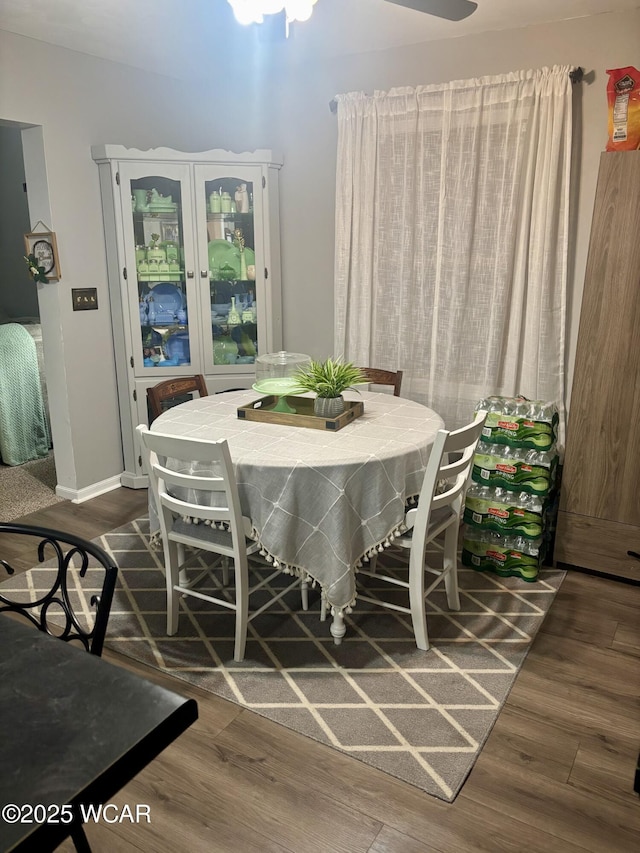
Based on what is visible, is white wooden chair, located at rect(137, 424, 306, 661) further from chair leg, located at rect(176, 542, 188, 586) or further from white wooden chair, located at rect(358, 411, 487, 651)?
white wooden chair, located at rect(358, 411, 487, 651)

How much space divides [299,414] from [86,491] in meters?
1.91

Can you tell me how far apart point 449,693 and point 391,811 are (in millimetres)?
552

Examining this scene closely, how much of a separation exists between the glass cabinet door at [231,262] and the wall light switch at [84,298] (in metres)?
0.64

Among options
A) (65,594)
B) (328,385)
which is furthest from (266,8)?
(65,594)

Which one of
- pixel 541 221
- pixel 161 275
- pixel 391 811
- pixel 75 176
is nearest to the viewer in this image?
pixel 391 811

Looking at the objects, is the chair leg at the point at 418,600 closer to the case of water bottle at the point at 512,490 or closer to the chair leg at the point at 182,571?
the case of water bottle at the point at 512,490

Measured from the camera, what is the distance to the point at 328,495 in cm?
223

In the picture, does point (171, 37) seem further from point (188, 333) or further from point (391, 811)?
point (391, 811)

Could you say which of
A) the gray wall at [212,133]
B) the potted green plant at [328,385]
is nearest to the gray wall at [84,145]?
the gray wall at [212,133]

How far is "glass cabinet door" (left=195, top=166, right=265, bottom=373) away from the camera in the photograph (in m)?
3.89

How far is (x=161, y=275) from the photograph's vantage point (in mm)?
3951

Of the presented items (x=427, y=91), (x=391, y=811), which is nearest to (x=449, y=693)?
(x=391, y=811)

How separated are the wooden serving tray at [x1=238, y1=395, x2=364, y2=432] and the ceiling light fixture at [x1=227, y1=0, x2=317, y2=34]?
140 cm

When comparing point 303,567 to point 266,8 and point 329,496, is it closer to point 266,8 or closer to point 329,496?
point 329,496
